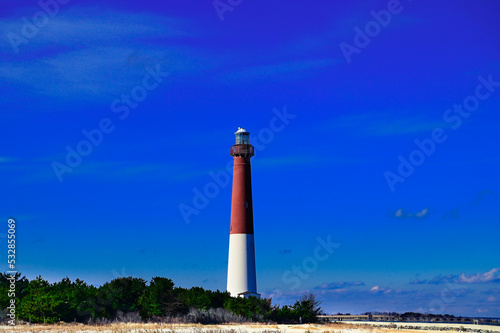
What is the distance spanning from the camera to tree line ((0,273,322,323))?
167 feet

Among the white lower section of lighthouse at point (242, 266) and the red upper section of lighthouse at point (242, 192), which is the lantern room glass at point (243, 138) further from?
the white lower section of lighthouse at point (242, 266)

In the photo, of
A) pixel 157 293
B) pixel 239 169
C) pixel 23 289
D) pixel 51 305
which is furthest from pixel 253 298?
pixel 23 289

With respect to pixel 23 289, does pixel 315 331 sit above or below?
below

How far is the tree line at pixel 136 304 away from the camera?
5075 cm

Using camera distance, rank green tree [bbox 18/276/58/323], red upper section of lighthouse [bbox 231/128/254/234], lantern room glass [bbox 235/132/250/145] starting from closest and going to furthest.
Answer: green tree [bbox 18/276/58/323], red upper section of lighthouse [bbox 231/128/254/234], lantern room glass [bbox 235/132/250/145]

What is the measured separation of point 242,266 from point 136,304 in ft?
40.7

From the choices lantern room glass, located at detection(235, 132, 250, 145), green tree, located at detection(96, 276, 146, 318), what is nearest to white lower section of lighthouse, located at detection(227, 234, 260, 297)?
green tree, located at detection(96, 276, 146, 318)

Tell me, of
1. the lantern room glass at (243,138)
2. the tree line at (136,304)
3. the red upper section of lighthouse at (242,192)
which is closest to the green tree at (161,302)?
the tree line at (136,304)

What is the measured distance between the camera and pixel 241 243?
62812 millimetres

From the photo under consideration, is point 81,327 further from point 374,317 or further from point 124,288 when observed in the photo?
point 374,317

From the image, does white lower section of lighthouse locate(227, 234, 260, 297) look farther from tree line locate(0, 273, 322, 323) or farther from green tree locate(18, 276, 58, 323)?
green tree locate(18, 276, 58, 323)

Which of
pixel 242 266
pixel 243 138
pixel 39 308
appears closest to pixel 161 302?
pixel 39 308

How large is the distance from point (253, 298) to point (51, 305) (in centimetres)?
1917

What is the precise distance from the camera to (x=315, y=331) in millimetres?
47125
